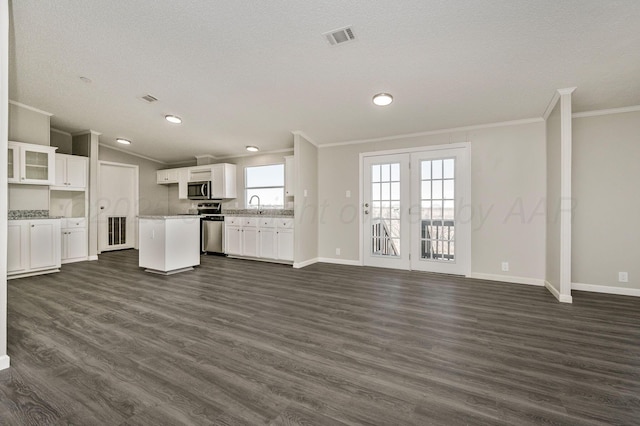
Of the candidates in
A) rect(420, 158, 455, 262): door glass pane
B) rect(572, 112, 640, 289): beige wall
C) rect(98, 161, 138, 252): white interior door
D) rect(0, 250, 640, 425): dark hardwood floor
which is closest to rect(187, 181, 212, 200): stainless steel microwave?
rect(98, 161, 138, 252): white interior door

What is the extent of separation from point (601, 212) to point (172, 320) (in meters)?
5.03

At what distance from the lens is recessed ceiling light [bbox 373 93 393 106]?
3447mm

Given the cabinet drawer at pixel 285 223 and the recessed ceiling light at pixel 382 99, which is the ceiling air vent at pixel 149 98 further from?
the recessed ceiling light at pixel 382 99

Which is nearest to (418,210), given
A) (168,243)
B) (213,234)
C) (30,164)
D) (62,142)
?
(168,243)

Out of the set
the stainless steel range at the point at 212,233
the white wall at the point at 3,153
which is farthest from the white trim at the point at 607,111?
the stainless steel range at the point at 212,233

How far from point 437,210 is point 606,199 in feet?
6.39

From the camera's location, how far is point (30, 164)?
456 centimetres

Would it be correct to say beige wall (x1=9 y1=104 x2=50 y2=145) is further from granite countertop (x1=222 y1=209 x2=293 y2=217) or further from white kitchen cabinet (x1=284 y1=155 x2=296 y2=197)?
white kitchen cabinet (x1=284 y1=155 x2=296 y2=197)

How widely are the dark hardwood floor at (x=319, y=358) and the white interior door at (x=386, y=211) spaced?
1368 mm

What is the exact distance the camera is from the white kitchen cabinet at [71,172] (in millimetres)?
5336

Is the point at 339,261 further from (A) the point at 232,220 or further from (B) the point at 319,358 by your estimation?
(B) the point at 319,358

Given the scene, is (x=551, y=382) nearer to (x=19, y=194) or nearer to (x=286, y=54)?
(x=286, y=54)

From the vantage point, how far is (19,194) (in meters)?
4.54

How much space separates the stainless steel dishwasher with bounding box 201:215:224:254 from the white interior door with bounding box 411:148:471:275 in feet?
13.2
